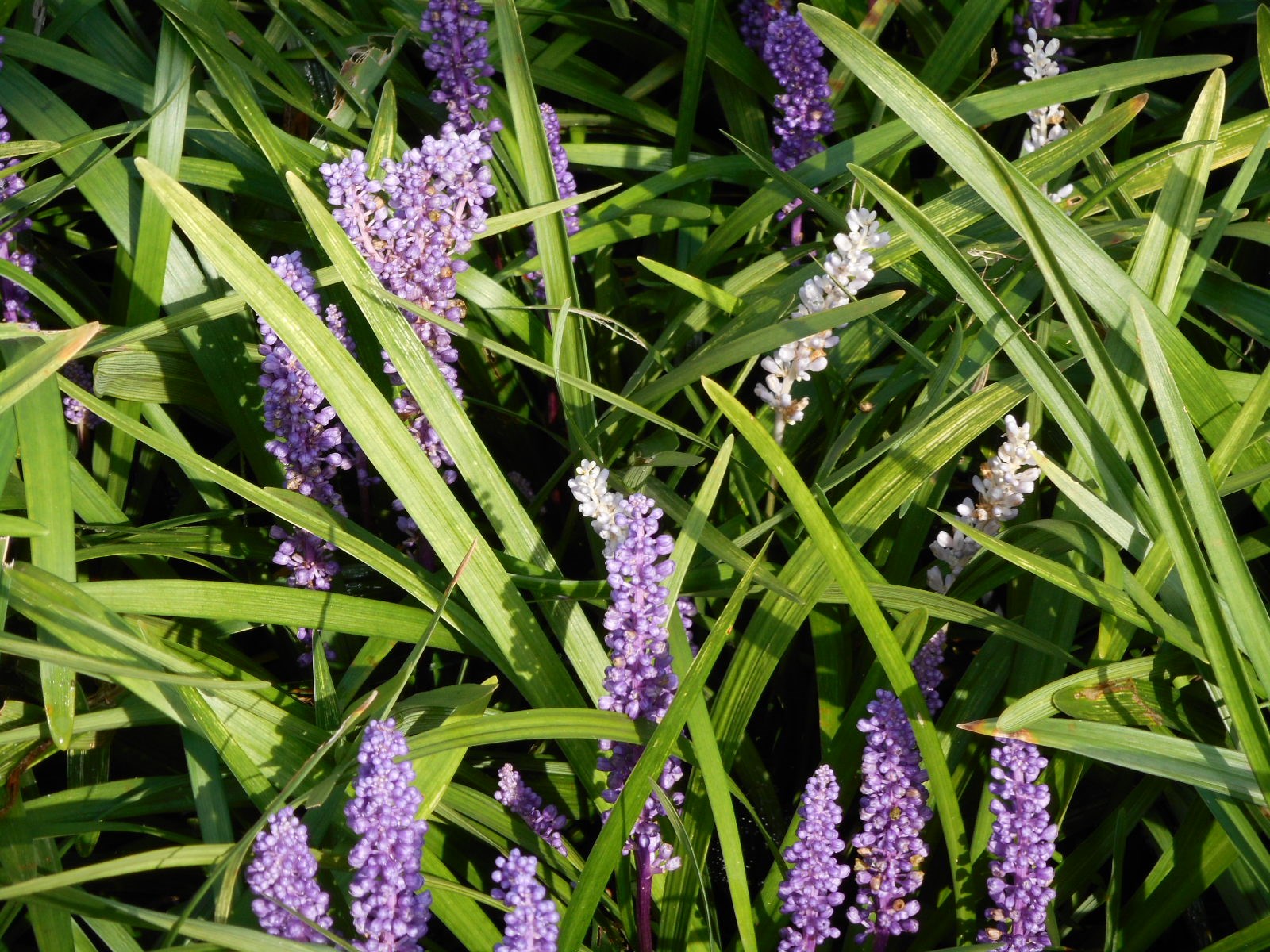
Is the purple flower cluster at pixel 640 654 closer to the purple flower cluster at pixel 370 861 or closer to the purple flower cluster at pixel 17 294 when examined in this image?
the purple flower cluster at pixel 370 861

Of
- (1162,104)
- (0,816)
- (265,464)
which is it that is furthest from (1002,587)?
(0,816)

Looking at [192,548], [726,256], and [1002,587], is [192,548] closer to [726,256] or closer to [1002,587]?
[726,256]

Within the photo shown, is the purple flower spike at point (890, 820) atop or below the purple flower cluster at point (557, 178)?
below

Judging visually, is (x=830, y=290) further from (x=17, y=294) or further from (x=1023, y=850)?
(x=17, y=294)

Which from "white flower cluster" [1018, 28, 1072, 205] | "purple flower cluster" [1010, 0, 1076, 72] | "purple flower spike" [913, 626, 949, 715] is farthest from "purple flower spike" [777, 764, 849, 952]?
"purple flower cluster" [1010, 0, 1076, 72]

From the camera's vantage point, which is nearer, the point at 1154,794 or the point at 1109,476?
the point at 1109,476

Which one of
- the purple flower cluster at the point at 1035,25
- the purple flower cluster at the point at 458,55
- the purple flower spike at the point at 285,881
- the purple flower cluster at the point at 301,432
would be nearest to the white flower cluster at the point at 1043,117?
the purple flower cluster at the point at 1035,25

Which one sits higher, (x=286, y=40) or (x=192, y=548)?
(x=286, y=40)

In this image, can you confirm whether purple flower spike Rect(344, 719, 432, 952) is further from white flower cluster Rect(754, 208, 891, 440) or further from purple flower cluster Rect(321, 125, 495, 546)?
white flower cluster Rect(754, 208, 891, 440)
